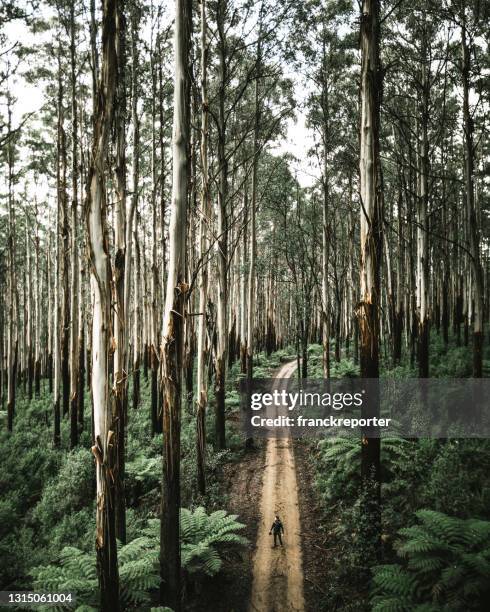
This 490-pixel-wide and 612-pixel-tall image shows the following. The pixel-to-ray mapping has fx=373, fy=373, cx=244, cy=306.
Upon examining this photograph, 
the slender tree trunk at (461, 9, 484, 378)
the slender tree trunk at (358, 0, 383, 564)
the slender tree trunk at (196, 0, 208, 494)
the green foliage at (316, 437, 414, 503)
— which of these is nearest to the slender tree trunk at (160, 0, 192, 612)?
the slender tree trunk at (358, 0, 383, 564)

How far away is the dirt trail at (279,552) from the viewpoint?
18.4 ft

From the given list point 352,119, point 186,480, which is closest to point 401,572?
point 186,480

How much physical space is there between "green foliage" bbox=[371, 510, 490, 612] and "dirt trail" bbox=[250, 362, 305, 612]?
4.92ft

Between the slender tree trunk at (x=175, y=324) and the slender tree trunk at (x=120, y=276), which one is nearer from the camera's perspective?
the slender tree trunk at (x=120, y=276)

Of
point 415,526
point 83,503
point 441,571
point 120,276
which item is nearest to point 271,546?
point 415,526

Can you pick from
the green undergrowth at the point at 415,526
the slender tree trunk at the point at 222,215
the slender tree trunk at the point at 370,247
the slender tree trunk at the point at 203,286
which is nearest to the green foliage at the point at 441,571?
the green undergrowth at the point at 415,526

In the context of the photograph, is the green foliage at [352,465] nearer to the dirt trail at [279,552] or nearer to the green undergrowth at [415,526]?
the green undergrowth at [415,526]

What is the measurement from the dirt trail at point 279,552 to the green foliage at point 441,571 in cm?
150

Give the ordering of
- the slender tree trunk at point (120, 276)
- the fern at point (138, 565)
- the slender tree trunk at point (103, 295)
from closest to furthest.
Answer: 1. the slender tree trunk at point (103, 295)
2. the slender tree trunk at point (120, 276)
3. the fern at point (138, 565)

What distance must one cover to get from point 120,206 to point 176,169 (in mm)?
958

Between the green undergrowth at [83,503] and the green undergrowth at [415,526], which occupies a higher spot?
the green undergrowth at [415,526]

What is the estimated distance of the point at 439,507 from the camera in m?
5.84

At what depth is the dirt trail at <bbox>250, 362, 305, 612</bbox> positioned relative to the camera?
5.61 meters

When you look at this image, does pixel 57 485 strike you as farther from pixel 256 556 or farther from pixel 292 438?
pixel 292 438
